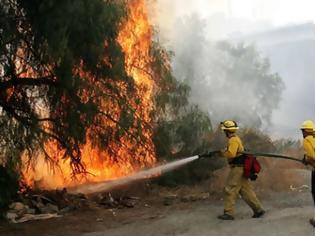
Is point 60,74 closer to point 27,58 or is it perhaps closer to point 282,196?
point 27,58

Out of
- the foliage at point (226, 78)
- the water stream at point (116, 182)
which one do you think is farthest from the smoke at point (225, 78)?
the water stream at point (116, 182)

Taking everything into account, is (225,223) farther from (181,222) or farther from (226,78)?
(226,78)

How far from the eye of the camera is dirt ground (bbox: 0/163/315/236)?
9548 millimetres

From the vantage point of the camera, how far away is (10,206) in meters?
12.4

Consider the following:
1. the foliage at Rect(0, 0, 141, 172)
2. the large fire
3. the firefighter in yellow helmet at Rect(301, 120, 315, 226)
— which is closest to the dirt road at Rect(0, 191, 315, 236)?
the firefighter in yellow helmet at Rect(301, 120, 315, 226)

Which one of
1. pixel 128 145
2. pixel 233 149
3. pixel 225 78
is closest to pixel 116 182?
pixel 128 145

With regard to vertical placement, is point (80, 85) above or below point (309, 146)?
above

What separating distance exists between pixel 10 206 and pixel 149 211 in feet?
11.0

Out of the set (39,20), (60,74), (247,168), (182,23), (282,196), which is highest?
(182,23)

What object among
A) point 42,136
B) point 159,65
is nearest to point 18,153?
point 42,136

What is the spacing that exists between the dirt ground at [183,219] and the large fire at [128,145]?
3.73 ft

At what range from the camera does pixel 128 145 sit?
13086mm

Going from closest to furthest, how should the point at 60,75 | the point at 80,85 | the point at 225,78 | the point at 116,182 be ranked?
the point at 60,75 < the point at 80,85 < the point at 116,182 < the point at 225,78

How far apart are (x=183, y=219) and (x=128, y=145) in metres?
2.70
